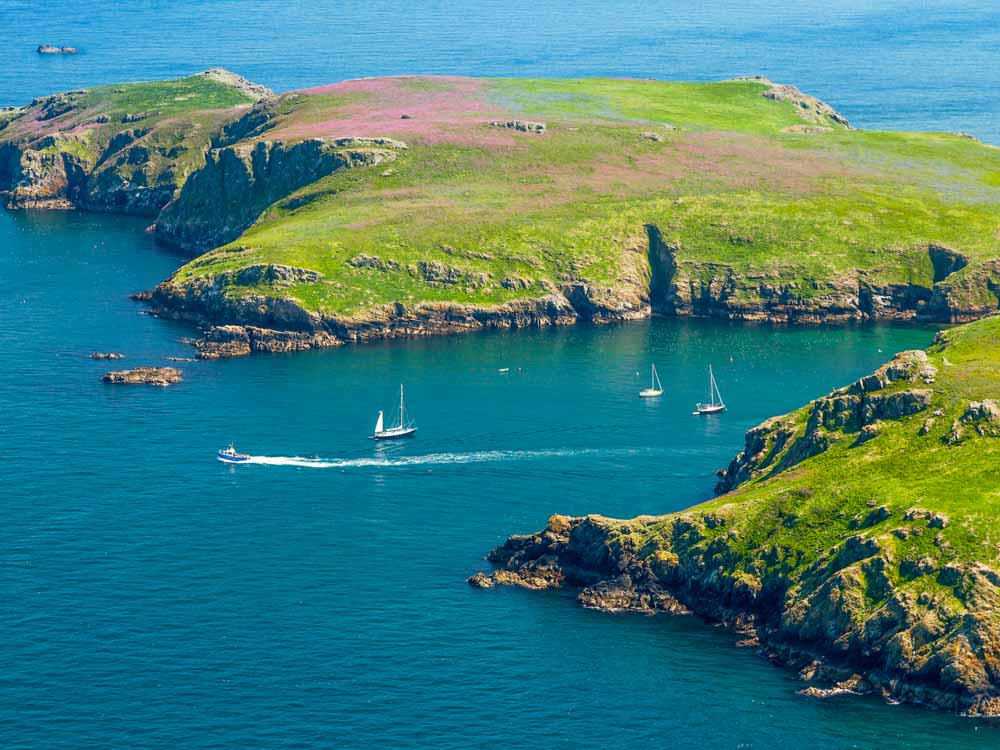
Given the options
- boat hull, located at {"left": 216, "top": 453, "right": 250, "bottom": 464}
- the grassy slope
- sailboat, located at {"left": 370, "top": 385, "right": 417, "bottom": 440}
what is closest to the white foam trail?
boat hull, located at {"left": 216, "top": 453, "right": 250, "bottom": 464}

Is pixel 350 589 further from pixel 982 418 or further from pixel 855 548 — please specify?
pixel 982 418

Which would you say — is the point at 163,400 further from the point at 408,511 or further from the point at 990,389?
the point at 990,389

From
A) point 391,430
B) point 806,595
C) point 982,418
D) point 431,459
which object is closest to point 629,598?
point 806,595

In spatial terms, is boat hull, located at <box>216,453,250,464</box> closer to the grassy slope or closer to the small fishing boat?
the small fishing boat

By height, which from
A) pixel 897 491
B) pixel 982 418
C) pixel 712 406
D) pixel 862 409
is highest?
pixel 982 418

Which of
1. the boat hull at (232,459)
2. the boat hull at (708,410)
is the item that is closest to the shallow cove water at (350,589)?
the boat hull at (232,459)

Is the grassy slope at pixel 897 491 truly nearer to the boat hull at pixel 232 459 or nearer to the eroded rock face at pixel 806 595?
the eroded rock face at pixel 806 595

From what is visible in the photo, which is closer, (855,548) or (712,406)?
(855,548)
